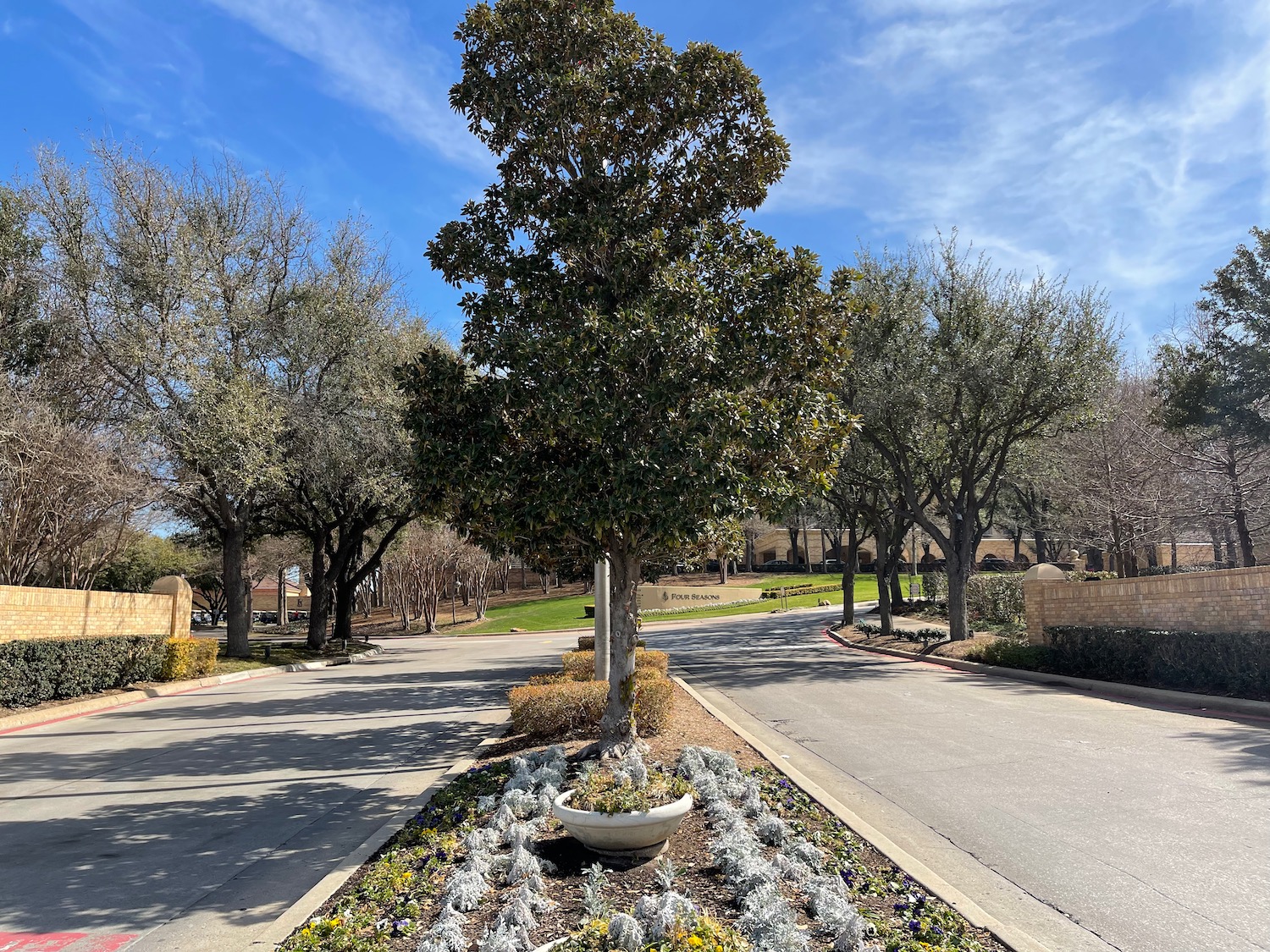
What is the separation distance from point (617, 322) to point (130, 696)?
15237 millimetres

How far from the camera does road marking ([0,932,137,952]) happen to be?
15.6 ft

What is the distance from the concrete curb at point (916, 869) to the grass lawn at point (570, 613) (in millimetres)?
37106

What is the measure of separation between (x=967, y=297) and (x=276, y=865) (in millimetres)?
18357

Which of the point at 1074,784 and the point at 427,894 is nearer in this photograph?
the point at 427,894

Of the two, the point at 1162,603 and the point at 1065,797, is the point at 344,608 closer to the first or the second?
the point at 1162,603

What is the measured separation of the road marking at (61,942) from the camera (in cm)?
475

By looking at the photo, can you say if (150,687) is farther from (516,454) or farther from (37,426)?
(516,454)

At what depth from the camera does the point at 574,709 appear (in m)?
10.1

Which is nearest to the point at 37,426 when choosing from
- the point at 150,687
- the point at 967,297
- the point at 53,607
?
Answer: the point at 53,607

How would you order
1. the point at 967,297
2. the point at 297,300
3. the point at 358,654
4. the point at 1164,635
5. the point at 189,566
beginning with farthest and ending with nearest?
1. the point at 189,566
2. the point at 358,654
3. the point at 297,300
4. the point at 967,297
5. the point at 1164,635

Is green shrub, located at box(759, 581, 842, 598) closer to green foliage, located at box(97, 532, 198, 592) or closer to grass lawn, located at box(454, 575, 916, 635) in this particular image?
grass lawn, located at box(454, 575, 916, 635)

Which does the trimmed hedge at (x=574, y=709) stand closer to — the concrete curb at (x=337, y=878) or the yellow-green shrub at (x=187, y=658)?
the concrete curb at (x=337, y=878)

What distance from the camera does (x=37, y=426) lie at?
16703 millimetres

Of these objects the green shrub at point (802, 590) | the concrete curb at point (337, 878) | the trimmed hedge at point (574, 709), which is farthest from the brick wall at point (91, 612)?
the green shrub at point (802, 590)
